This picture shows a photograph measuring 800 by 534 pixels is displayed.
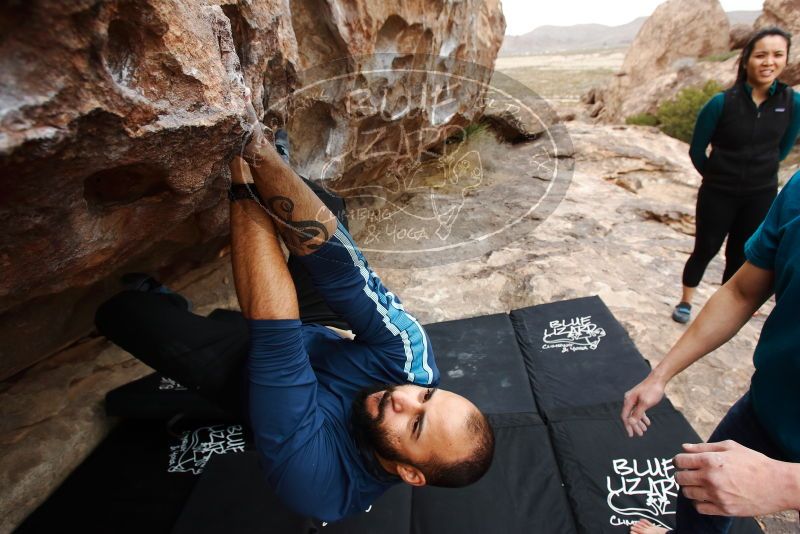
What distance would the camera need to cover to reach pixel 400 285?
359 centimetres

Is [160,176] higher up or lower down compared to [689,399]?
higher up

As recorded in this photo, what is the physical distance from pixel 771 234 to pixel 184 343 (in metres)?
1.93

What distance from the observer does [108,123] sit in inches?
35.0

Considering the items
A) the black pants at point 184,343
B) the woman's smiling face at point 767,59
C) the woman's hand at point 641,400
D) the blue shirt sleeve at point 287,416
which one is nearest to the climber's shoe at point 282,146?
the black pants at point 184,343

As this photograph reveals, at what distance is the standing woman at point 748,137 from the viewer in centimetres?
227

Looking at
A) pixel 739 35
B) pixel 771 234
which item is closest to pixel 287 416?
pixel 771 234

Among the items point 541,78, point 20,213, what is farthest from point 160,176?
point 541,78

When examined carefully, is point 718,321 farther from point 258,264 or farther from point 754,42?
point 754,42

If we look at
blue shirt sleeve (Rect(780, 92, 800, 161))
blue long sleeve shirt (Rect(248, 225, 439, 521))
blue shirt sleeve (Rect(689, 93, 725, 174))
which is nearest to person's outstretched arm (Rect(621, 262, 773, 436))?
blue long sleeve shirt (Rect(248, 225, 439, 521))

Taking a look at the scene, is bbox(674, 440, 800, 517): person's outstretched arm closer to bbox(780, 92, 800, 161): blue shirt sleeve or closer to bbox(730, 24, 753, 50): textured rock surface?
bbox(780, 92, 800, 161): blue shirt sleeve

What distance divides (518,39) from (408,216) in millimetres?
106240

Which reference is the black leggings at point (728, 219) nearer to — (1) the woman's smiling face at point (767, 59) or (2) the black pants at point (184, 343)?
(1) the woman's smiling face at point (767, 59)

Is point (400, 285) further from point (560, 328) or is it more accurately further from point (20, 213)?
point (20, 213)

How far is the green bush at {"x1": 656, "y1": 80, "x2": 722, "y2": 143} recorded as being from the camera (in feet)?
32.3
